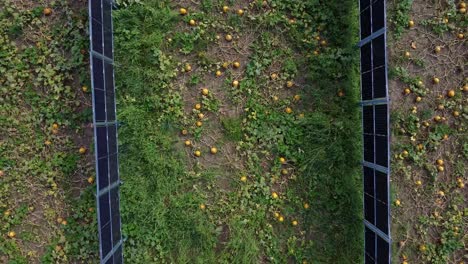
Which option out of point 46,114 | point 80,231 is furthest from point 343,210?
point 46,114

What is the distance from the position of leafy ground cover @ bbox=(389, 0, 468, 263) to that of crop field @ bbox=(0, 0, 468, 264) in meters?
0.02

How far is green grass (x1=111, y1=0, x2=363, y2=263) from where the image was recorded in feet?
18.8

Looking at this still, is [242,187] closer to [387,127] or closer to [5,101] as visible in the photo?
[387,127]

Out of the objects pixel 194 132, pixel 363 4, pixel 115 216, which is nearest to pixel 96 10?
pixel 194 132

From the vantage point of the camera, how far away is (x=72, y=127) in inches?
227

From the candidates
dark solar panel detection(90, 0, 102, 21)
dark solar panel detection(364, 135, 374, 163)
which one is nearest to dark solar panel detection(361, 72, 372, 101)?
dark solar panel detection(364, 135, 374, 163)

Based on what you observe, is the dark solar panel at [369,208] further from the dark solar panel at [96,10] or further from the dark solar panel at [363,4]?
the dark solar panel at [96,10]

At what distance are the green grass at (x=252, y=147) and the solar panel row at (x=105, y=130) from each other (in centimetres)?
20

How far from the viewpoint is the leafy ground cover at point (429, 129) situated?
589 cm

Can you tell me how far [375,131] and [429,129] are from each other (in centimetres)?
122

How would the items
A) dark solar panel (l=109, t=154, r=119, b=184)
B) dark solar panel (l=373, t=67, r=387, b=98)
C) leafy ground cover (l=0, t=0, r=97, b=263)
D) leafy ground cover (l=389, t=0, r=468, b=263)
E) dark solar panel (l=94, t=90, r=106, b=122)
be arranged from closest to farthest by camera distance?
dark solar panel (l=94, t=90, r=106, b=122) < dark solar panel (l=373, t=67, r=387, b=98) < dark solar panel (l=109, t=154, r=119, b=184) < leafy ground cover (l=0, t=0, r=97, b=263) < leafy ground cover (l=389, t=0, r=468, b=263)

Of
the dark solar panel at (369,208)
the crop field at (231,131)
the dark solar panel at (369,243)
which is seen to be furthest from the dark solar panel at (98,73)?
the dark solar panel at (369,243)

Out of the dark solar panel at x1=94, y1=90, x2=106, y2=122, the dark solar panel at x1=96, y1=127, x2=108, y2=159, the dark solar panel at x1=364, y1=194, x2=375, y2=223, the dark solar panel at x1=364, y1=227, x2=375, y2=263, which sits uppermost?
the dark solar panel at x1=94, y1=90, x2=106, y2=122

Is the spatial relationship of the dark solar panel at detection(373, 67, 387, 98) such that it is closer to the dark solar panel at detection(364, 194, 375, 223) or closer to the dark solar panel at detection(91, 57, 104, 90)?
the dark solar panel at detection(364, 194, 375, 223)
